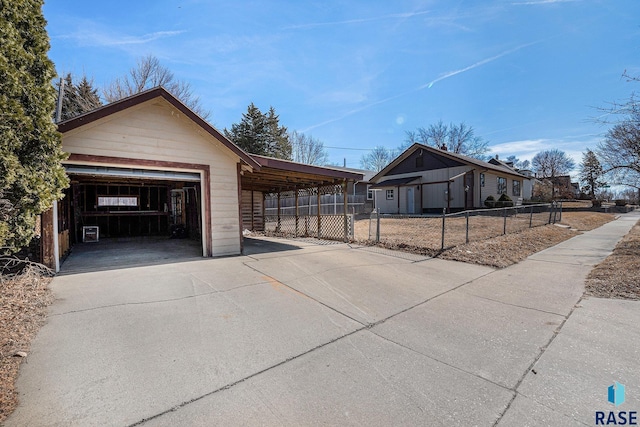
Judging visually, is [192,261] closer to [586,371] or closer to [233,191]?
[233,191]

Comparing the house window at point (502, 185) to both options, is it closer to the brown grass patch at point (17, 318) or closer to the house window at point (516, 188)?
the house window at point (516, 188)

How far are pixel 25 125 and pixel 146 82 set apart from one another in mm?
21223

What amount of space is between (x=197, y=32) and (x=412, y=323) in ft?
32.3

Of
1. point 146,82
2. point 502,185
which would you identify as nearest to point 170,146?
point 146,82

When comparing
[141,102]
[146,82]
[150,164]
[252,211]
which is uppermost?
[146,82]

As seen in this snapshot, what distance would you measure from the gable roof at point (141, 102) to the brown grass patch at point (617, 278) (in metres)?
7.22

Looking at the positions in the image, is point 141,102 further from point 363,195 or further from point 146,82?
point 363,195

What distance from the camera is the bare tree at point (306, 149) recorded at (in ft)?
128

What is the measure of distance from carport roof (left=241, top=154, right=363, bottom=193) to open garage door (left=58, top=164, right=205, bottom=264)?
2450mm

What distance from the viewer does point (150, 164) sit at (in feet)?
20.1

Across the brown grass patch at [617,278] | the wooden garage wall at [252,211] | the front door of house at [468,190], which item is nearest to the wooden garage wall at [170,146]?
the wooden garage wall at [252,211]

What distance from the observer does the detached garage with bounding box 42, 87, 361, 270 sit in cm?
541

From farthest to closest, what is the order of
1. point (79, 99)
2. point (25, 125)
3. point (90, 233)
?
1. point (79, 99)
2. point (90, 233)
3. point (25, 125)

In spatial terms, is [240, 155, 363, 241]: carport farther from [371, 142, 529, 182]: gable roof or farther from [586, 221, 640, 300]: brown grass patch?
[371, 142, 529, 182]: gable roof
